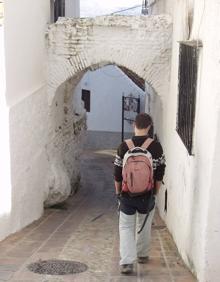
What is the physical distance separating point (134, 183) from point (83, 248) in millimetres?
1686

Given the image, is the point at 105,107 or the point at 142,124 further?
the point at 105,107

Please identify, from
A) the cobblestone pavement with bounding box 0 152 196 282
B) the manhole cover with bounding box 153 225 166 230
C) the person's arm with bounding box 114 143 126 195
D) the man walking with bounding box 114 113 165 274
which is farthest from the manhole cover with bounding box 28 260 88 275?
the manhole cover with bounding box 153 225 166 230

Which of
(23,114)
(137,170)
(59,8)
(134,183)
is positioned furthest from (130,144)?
(59,8)

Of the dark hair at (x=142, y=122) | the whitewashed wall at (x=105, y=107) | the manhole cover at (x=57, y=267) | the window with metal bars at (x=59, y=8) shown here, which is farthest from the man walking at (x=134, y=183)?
the whitewashed wall at (x=105, y=107)

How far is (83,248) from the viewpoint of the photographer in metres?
6.20

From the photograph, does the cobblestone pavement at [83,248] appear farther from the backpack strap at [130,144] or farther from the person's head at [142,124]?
the person's head at [142,124]

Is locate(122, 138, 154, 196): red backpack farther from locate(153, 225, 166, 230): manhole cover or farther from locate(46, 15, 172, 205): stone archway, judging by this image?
locate(46, 15, 172, 205): stone archway

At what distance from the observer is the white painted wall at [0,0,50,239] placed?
267 inches

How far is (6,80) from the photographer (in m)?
6.77

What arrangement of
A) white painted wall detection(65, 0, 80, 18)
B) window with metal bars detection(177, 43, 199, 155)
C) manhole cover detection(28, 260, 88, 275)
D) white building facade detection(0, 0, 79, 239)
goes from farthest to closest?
white painted wall detection(65, 0, 80, 18), white building facade detection(0, 0, 79, 239), window with metal bars detection(177, 43, 199, 155), manhole cover detection(28, 260, 88, 275)

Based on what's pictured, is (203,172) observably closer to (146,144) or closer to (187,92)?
(146,144)

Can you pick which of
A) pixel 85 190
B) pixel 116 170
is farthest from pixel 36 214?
pixel 85 190

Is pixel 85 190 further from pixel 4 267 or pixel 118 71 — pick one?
pixel 118 71

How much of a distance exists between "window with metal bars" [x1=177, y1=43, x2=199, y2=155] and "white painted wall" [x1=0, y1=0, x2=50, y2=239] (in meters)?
2.28
